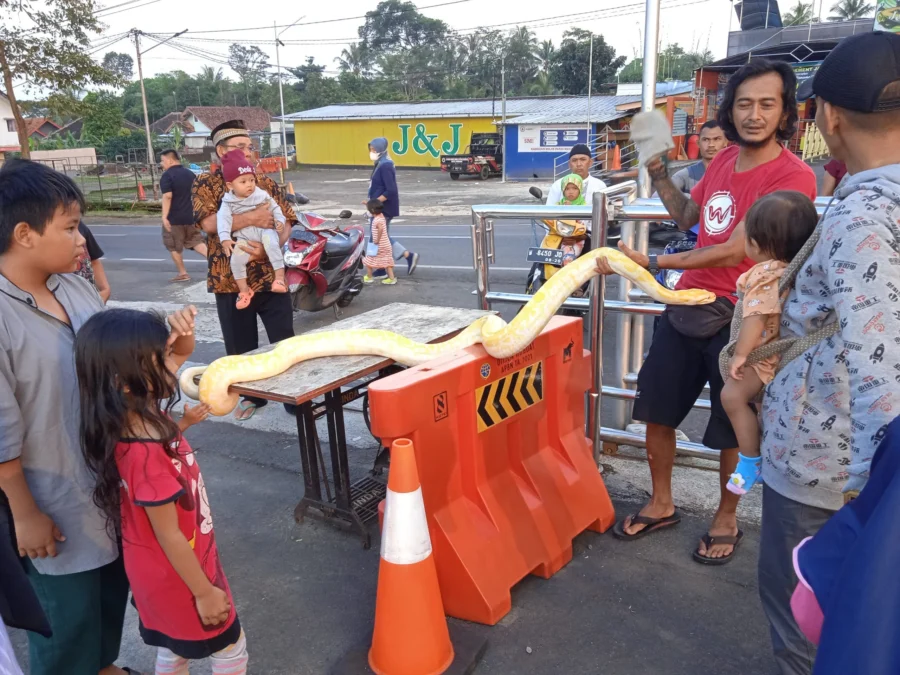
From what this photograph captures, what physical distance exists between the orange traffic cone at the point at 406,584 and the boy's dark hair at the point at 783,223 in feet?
4.54

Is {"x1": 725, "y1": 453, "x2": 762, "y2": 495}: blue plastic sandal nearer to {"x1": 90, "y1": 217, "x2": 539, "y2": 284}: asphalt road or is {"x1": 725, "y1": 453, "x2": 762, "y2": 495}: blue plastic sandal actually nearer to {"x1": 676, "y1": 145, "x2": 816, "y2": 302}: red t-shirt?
{"x1": 676, "y1": 145, "x2": 816, "y2": 302}: red t-shirt

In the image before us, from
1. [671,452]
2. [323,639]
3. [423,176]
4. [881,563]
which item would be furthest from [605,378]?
[423,176]

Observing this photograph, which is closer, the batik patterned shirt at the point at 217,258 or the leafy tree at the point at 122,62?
the batik patterned shirt at the point at 217,258

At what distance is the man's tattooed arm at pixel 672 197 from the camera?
3.29 meters

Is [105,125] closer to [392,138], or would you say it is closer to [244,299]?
[392,138]

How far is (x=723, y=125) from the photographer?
119 inches

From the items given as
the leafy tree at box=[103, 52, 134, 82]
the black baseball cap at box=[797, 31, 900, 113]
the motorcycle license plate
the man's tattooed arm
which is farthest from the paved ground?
the leafy tree at box=[103, 52, 134, 82]

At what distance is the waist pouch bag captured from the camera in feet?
9.86

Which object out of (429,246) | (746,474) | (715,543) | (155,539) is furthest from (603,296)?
(429,246)

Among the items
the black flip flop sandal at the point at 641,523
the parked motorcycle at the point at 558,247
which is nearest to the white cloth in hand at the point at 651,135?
the black flip flop sandal at the point at 641,523

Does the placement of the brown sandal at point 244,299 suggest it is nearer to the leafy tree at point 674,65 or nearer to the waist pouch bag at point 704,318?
the waist pouch bag at point 704,318

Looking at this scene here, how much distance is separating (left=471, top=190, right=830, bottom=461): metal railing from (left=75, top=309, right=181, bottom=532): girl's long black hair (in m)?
2.35

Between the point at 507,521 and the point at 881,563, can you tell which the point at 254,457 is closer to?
the point at 507,521

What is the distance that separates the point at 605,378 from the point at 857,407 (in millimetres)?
3774
